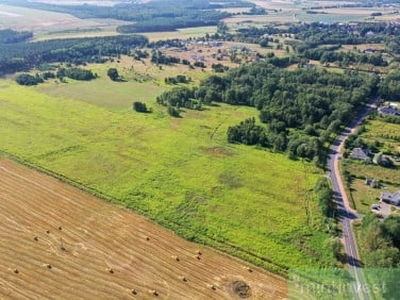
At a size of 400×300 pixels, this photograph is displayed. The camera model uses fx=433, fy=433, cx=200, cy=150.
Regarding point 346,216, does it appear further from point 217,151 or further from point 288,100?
point 288,100

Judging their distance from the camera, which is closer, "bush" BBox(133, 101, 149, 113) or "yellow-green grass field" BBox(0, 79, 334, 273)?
"yellow-green grass field" BBox(0, 79, 334, 273)

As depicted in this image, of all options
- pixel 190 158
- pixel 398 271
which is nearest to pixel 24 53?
pixel 190 158

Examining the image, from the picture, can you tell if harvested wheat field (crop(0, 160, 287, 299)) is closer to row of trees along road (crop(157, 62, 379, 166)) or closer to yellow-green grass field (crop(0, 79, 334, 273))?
yellow-green grass field (crop(0, 79, 334, 273))

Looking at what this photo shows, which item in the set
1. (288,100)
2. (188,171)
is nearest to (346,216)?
(188,171)

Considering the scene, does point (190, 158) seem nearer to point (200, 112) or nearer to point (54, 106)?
point (200, 112)

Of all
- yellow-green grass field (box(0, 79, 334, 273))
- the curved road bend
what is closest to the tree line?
yellow-green grass field (box(0, 79, 334, 273))
